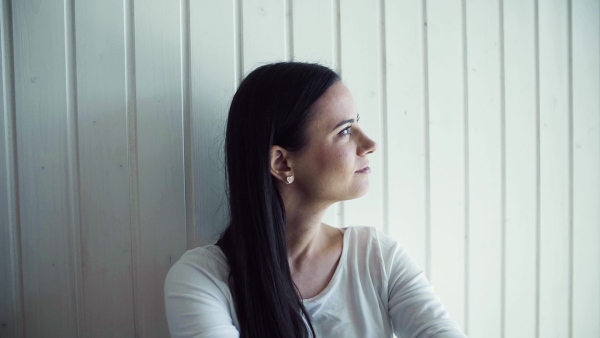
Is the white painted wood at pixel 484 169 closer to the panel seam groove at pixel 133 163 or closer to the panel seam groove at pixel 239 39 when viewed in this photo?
the panel seam groove at pixel 239 39

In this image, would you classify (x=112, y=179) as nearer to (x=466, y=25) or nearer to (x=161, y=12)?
(x=161, y=12)

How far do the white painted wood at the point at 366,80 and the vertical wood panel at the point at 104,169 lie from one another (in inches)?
23.0

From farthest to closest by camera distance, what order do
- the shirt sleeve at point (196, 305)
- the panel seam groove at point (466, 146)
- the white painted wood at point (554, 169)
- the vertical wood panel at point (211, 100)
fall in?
the white painted wood at point (554, 169) < the panel seam groove at point (466, 146) < the vertical wood panel at point (211, 100) < the shirt sleeve at point (196, 305)

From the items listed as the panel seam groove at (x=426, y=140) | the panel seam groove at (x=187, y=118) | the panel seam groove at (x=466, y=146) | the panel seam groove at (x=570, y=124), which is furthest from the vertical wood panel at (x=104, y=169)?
the panel seam groove at (x=570, y=124)

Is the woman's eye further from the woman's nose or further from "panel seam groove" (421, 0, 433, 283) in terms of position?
"panel seam groove" (421, 0, 433, 283)

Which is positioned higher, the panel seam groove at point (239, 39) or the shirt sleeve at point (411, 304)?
the panel seam groove at point (239, 39)

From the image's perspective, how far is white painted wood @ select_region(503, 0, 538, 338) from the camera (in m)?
1.23

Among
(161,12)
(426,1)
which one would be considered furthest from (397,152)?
(161,12)

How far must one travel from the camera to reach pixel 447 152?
1167 mm

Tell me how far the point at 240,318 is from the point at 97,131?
550 millimetres

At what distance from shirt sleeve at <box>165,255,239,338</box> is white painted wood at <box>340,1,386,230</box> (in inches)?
17.5

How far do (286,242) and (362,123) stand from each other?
1.36 feet

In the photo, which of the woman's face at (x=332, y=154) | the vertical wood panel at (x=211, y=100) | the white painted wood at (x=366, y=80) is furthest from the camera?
the white painted wood at (x=366, y=80)

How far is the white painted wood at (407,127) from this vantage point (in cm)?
111
